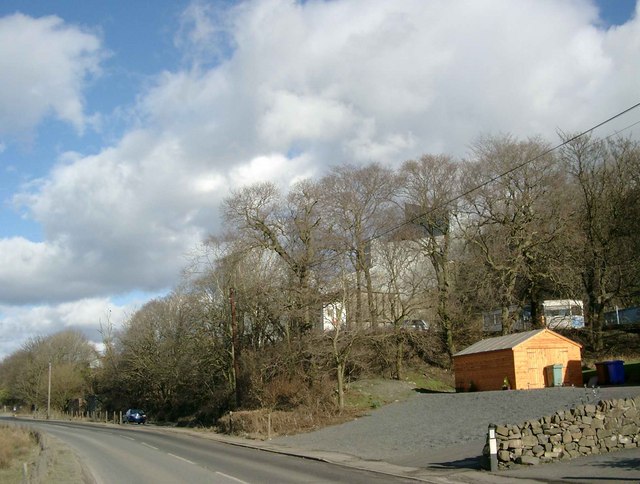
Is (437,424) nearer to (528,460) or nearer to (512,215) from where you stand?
(528,460)

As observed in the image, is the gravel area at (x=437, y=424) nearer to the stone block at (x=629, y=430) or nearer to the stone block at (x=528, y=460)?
the stone block at (x=528, y=460)

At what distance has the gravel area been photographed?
68.4 feet

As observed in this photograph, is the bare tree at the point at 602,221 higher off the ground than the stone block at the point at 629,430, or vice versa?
the bare tree at the point at 602,221

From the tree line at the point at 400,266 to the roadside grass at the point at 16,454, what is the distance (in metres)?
12.4

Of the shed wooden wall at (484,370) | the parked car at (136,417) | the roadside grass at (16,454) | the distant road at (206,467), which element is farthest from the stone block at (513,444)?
the parked car at (136,417)

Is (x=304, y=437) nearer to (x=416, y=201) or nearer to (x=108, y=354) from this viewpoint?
(x=416, y=201)

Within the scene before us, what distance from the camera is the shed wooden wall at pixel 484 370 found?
109ft

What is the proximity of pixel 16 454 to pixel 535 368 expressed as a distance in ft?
87.2

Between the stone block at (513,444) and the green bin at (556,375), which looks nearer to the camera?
the stone block at (513,444)

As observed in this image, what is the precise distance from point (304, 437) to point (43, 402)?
7243cm

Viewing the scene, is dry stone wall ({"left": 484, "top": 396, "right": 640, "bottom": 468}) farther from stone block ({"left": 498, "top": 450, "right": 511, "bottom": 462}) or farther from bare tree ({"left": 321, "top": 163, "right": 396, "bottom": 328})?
bare tree ({"left": 321, "top": 163, "right": 396, "bottom": 328})

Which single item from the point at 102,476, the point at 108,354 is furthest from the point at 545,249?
the point at 108,354

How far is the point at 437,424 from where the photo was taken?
25.4m

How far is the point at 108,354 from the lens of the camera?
75.9 meters
